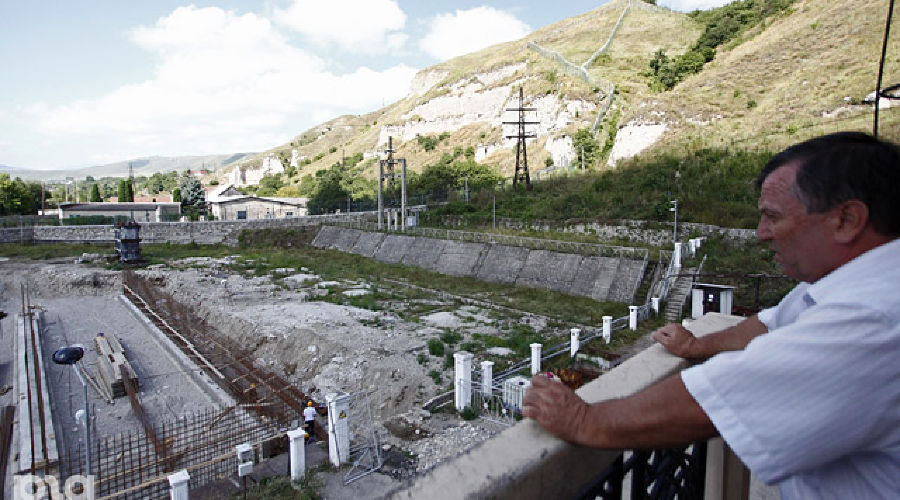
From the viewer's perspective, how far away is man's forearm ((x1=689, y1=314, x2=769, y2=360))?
6.51ft

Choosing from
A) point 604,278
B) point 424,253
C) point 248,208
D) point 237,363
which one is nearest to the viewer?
point 237,363

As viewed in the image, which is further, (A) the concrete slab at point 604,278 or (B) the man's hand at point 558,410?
(A) the concrete slab at point 604,278

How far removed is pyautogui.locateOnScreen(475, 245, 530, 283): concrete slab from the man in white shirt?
20973 mm

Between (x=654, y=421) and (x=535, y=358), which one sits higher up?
(x=654, y=421)

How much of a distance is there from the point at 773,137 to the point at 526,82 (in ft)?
160

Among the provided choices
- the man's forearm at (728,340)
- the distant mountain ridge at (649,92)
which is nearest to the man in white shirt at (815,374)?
the man's forearm at (728,340)

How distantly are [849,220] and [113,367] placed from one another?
16816mm

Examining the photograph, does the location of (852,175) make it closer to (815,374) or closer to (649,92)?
(815,374)

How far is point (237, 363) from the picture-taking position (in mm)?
15203

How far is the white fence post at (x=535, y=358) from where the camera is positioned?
1142cm

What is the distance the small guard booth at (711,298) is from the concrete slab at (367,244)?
21.1 meters

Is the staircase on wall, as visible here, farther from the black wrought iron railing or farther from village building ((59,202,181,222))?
village building ((59,202,181,222))

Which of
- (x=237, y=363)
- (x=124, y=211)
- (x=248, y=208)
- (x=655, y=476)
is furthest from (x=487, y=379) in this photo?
(x=124, y=211)

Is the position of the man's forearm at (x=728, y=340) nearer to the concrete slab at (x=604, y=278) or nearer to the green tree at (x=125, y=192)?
the concrete slab at (x=604, y=278)
